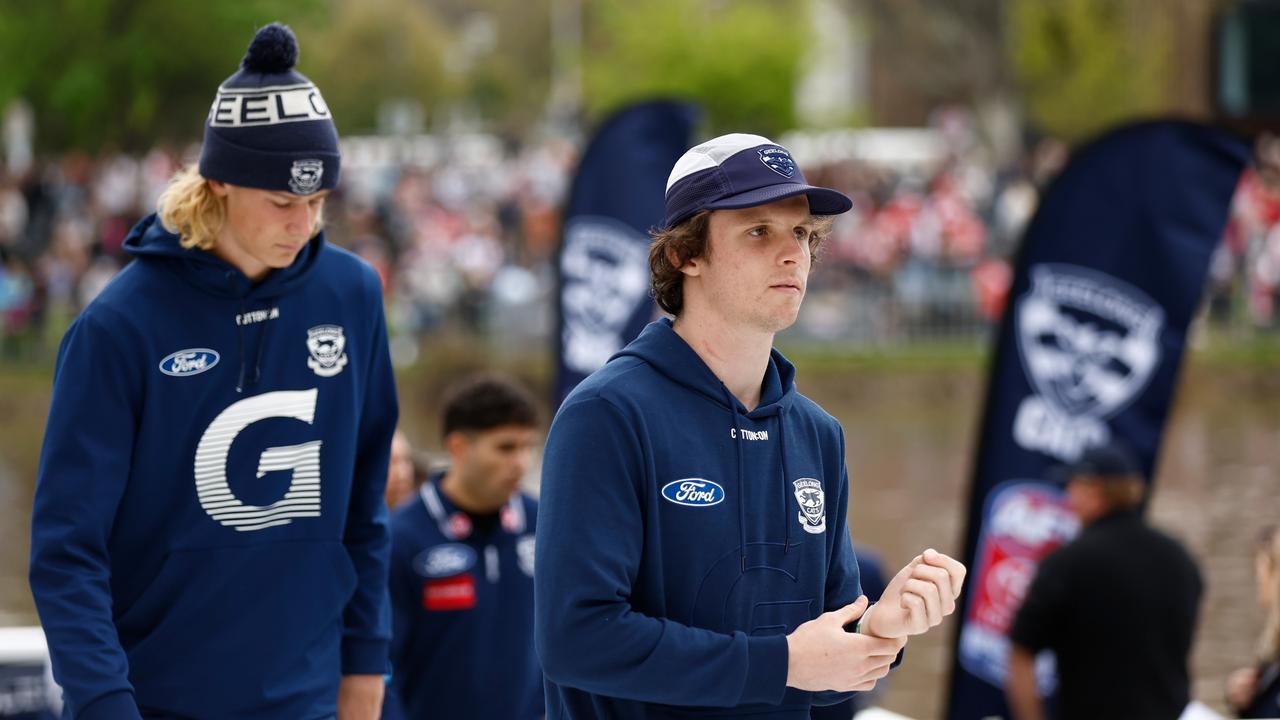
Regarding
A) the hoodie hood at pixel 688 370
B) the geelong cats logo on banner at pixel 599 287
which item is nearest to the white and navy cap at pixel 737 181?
the hoodie hood at pixel 688 370

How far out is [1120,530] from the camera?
621cm

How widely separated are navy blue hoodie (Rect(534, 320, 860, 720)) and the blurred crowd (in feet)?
54.4

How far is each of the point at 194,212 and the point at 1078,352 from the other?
148 inches

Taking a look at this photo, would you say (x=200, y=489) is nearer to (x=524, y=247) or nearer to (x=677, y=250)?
(x=677, y=250)

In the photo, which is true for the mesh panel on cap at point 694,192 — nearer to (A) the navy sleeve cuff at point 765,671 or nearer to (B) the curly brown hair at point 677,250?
(B) the curly brown hair at point 677,250

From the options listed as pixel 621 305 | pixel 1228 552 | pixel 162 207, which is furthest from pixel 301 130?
pixel 1228 552

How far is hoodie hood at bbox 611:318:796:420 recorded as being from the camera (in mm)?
2719

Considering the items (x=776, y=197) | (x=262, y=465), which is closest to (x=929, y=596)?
(x=776, y=197)

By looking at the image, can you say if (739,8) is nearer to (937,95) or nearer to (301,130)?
(937,95)

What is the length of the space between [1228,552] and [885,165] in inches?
670

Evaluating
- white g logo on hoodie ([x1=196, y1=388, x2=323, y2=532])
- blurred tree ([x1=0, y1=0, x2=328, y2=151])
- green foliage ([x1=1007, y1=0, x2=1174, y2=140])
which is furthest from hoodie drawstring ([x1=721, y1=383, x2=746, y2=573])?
green foliage ([x1=1007, y1=0, x2=1174, y2=140])

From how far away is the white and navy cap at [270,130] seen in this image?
334cm

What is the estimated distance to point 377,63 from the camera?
2451 inches

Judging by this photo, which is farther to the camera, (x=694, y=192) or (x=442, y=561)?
(x=442, y=561)
